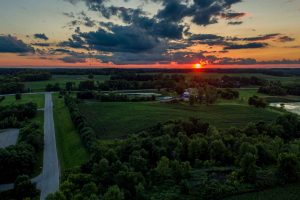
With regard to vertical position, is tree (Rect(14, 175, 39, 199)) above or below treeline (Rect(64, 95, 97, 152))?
below

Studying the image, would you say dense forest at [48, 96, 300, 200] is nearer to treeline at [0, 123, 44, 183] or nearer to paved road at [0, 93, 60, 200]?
paved road at [0, 93, 60, 200]

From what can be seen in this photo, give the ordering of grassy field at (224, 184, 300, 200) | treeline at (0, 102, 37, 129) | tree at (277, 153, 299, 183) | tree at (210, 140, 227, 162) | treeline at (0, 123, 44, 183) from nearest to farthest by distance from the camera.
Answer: grassy field at (224, 184, 300, 200) < tree at (277, 153, 299, 183) < treeline at (0, 123, 44, 183) < tree at (210, 140, 227, 162) < treeline at (0, 102, 37, 129)

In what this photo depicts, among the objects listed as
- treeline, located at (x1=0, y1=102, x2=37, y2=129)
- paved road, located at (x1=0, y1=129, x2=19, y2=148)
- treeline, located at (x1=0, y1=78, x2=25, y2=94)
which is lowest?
paved road, located at (x1=0, y1=129, x2=19, y2=148)

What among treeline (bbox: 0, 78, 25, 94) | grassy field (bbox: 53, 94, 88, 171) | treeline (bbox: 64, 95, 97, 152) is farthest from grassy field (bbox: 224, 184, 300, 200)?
treeline (bbox: 0, 78, 25, 94)

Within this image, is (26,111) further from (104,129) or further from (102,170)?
(102,170)

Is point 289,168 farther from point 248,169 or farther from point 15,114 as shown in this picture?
point 15,114
